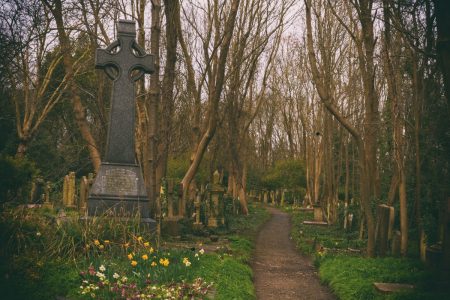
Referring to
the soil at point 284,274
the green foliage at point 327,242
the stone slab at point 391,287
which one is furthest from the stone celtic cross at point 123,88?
the green foliage at point 327,242

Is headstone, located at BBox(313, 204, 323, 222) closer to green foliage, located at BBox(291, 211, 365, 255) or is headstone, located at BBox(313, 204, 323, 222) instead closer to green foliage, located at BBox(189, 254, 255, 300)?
green foliage, located at BBox(291, 211, 365, 255)

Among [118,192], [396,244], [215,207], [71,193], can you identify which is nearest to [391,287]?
[396,244]

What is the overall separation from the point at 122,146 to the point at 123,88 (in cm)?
118

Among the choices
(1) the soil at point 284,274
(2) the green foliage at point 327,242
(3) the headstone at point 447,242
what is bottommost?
(1) the soil at point 284,274

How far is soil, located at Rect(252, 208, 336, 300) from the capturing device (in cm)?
741

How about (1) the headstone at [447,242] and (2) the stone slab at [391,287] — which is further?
(2) the stone slab at [391,287]

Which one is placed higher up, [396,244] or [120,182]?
[120,182]

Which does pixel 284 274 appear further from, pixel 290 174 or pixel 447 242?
pixel 290 174

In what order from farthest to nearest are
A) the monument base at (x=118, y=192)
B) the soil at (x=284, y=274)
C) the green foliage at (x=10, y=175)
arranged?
the monument base at (x=118, y=192) → the soil at (x=284, y=274) → the green foliage at (x=10, y=175)

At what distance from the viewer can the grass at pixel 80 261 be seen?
510 cm

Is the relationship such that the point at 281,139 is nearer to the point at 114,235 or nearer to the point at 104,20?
the point at 104,20

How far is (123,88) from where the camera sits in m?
9.56

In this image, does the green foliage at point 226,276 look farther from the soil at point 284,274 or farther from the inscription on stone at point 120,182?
the inscription on stone at point 120,182

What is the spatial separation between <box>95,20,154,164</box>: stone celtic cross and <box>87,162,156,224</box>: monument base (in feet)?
0.85
